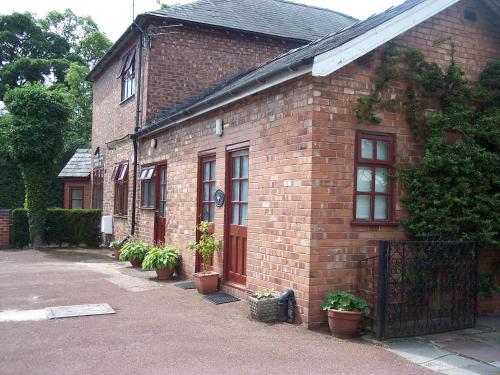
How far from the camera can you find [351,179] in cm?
661

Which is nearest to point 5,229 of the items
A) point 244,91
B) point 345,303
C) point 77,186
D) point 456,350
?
point 77,186

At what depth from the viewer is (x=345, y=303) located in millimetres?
6062

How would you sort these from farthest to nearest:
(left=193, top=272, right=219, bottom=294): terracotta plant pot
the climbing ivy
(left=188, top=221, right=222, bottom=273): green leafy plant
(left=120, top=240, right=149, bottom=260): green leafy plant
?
(left=120, top=240, right=149, bottom=260): green leafy plant → (left=188, top=221, right=222, bottom=273): green leafy plant → (left=193, top=272, right=219, bottom=294): terracotta plant pot → the climbing ivy

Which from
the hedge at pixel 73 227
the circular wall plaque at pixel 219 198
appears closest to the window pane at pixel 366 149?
the circular wall plaque at pixel 219 198

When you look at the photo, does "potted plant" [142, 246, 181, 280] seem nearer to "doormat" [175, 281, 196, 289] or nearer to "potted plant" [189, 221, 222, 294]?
"doormat" [175, 281, 196, 289]

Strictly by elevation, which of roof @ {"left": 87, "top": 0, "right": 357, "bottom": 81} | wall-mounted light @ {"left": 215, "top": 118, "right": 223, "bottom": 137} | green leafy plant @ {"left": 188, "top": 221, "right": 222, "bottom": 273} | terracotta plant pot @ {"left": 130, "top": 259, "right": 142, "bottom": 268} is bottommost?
terracotta plant pot @ {"left": 130, "top": 259, "right": 142, "bottom": 268}

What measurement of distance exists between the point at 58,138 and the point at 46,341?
1251 centimetres

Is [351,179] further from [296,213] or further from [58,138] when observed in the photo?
[58,138]

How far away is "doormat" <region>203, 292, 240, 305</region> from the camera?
792 centimetres

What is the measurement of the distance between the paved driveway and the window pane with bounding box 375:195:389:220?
1.83 meters

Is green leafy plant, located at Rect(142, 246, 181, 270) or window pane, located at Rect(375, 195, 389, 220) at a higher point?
window pane, located at Rect(375, 195, 389, 220)

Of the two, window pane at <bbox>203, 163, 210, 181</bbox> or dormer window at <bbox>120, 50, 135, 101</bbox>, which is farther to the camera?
dormer window at <bbox>120, 50, 135, 101</bbox>

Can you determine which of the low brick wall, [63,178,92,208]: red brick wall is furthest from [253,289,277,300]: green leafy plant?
[63,178,92,208]: red brick wall

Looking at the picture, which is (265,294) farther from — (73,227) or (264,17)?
(73,227)
